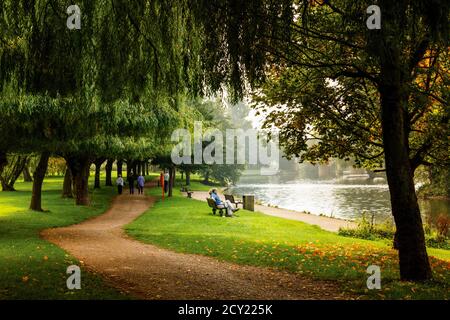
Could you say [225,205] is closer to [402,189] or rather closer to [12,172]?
[402,189]

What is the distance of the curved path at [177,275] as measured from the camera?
733 cm

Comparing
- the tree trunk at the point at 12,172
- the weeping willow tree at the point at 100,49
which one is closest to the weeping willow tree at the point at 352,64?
the weeping willow tree at the point at 100,49

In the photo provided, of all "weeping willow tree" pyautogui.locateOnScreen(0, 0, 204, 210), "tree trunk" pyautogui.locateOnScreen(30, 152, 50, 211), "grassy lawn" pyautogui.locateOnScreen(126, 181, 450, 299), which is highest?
"weeping willow tree" pyautogui.locateOnScreen(0, 0, 204, 210)

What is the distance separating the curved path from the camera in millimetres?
7328

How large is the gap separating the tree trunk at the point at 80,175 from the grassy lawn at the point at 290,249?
19.4 ft

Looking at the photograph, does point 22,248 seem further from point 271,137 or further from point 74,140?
point 271,137

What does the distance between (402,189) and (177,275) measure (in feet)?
16.1

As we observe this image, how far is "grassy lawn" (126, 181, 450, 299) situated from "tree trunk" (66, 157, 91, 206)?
19.4ft

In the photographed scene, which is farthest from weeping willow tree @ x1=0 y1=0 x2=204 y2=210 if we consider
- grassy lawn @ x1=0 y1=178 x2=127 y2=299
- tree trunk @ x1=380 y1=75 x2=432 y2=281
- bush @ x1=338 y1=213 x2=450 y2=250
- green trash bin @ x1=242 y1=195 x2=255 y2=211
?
green trash bin @ x1=242 y1=195 x2=255 y2=211

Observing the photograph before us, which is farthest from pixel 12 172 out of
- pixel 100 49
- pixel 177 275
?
pixel 100 49

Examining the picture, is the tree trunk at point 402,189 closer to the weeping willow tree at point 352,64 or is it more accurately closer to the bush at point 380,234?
the weeping willow tree at point 352,64

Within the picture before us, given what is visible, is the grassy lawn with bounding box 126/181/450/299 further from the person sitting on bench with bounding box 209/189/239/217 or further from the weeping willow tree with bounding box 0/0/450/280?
the weeping willow tree with bounding box 0/0/450/280

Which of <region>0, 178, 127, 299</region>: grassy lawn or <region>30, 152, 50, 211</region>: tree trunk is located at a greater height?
<region>30, 152, 50, 211</region>: tree trunk

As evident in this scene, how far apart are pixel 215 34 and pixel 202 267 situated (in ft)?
19.8
